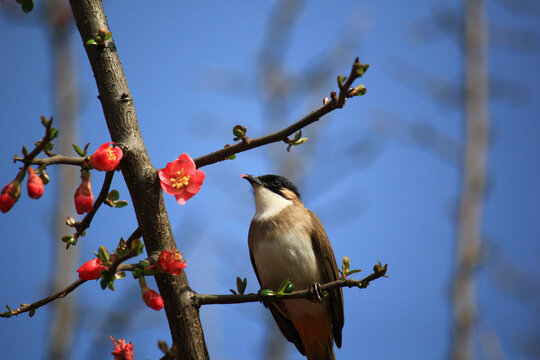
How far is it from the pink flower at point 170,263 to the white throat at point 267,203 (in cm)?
244

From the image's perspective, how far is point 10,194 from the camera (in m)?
1.80

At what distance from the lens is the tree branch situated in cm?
193

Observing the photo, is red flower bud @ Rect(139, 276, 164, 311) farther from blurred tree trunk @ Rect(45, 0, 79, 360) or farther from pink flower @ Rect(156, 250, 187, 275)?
blurred tree trunk @ Rect(45, 0, 79, 360)

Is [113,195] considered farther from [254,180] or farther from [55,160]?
[254,180]

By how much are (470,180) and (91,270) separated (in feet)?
25.7

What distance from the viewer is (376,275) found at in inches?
82.2

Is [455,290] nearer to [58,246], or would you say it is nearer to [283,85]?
[283,85]

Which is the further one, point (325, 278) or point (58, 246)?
point (58, 246)

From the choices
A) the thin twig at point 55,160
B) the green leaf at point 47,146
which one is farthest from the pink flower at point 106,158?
the green leaf at point 47,146

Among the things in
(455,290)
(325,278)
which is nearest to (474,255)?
(455,290)

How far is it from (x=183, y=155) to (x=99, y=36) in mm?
609

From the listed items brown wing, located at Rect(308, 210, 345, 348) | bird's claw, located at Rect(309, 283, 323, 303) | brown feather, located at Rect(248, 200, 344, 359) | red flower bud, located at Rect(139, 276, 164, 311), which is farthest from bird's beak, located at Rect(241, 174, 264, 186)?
red flower bud, located at Rect(139, 276, 164, 311)

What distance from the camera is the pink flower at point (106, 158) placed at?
6.18 ft

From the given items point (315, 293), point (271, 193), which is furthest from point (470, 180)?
point (315, 293)
